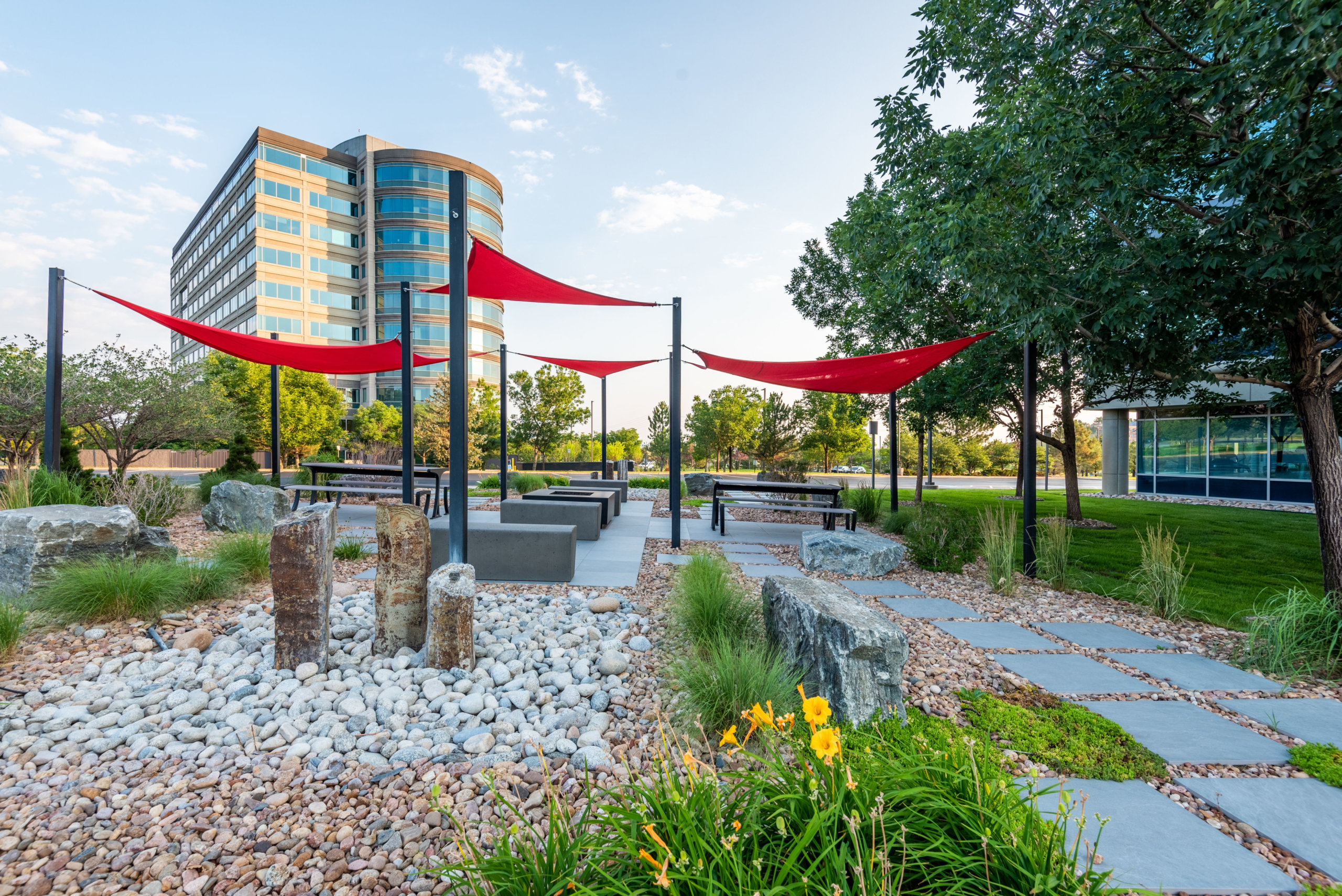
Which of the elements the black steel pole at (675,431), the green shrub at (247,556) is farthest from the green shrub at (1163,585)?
the green shrub at (247,556)

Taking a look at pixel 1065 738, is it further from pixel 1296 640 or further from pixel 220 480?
pixel 220 480

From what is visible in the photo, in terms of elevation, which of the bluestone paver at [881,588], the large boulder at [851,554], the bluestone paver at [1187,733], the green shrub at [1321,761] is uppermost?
the large boulder at [851,554]

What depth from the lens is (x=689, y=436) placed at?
89.8ft

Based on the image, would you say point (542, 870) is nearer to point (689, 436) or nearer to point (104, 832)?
point (104, 832)

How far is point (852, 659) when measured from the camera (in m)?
2.10

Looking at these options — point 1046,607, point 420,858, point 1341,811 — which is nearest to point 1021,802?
point 420,858

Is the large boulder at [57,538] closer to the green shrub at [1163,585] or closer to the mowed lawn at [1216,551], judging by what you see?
the green shrub at [1163,585]

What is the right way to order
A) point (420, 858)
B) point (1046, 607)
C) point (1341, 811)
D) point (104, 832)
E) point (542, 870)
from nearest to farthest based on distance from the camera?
point (542, 870)
point (420, 858)
point (104, 832)
point (1341, 811)
point (1046, 607)

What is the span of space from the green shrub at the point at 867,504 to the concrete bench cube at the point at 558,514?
12.9 feet

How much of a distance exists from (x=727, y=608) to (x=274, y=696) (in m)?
2.01

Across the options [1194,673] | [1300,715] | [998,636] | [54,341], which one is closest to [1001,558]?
[998,636]

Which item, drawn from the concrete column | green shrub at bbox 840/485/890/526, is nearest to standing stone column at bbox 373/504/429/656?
green shrub at bbox 840/485/890/526

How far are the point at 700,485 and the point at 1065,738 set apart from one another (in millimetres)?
10722

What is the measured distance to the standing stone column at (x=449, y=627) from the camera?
8.23 ft
